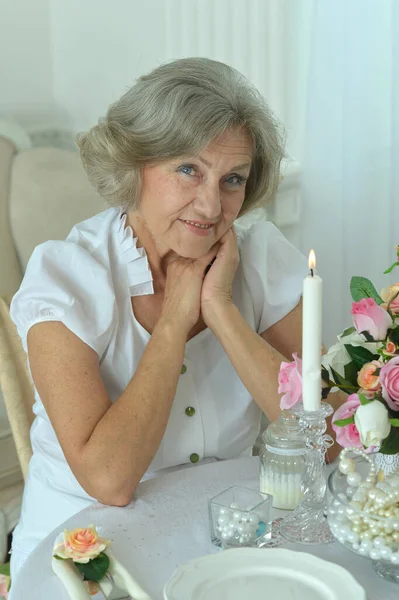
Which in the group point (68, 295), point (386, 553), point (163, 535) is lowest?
point (163, 535)

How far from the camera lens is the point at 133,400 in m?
1.44

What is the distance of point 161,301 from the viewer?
170 centimetres

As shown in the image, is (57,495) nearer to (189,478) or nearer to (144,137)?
(189,478)

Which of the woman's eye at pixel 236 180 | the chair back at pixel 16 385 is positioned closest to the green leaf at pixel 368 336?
the woman's eye at pixel 236 180

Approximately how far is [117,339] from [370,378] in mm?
696

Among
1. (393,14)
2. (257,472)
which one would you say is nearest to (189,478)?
(257,472)

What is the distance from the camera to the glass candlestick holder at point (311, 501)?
1128mm

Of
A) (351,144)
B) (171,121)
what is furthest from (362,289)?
(351,144)

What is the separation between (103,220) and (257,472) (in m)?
0.60

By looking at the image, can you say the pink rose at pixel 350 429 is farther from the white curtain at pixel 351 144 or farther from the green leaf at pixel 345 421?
the white curtain at pixel 351 144

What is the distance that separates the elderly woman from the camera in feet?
4.82

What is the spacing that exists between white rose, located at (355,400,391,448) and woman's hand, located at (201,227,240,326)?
673mm

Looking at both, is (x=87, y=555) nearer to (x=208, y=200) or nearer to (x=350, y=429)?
(x=350, y=429)

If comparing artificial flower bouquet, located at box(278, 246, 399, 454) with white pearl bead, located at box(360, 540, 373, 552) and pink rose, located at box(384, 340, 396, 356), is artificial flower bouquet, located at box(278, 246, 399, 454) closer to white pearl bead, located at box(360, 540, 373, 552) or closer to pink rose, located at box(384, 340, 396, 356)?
pink rose, located at box(384, 340, 396, 356)
